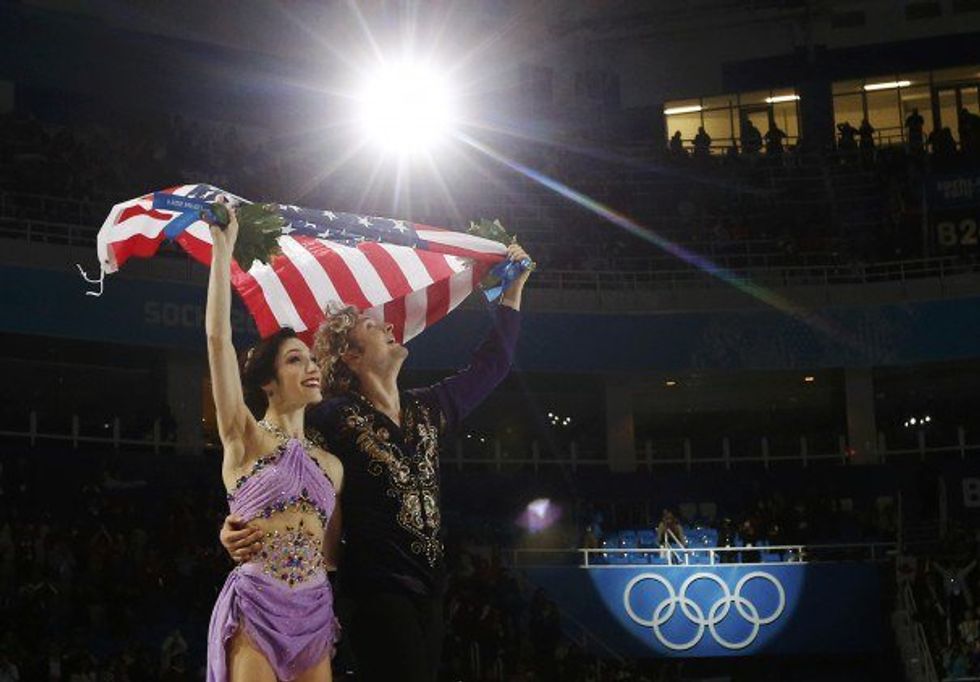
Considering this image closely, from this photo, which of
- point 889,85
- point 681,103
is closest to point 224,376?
point 681,103

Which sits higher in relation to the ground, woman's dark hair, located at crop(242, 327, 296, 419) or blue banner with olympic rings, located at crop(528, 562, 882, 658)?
woman's dark hair, located at crop(242, 327, 296, 419)

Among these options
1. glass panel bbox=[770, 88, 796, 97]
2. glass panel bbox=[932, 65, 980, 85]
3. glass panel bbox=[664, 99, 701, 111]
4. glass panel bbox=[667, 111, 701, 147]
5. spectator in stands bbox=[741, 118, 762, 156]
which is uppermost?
glass panel bbox=[932, 65, 980, 85]

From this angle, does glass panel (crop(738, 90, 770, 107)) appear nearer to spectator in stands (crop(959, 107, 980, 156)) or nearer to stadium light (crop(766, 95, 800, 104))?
stadium light (crop(766, 95, 800, 104))

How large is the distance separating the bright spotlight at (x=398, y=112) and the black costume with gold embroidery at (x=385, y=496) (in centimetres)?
2035

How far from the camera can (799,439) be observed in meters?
24.9

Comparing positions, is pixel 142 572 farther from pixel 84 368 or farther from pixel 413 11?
pixel 413 11

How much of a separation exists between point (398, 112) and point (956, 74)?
37.1ft

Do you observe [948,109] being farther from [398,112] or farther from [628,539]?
[628,539]

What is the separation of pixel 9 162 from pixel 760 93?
50.3ft

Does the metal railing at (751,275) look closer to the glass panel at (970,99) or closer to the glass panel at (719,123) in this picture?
the glass panel at (719,123)

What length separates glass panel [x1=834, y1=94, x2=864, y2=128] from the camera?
30609mm

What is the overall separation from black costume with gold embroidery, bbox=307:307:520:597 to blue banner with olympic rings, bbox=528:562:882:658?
15299 mm

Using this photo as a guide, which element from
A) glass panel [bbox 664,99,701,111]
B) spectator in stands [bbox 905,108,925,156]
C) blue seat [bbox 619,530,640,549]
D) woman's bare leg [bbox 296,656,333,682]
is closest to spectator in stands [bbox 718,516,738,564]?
blue seat [bbox 619,530,640,549]

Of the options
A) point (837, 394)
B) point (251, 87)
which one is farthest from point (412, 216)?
point (837, 394)
